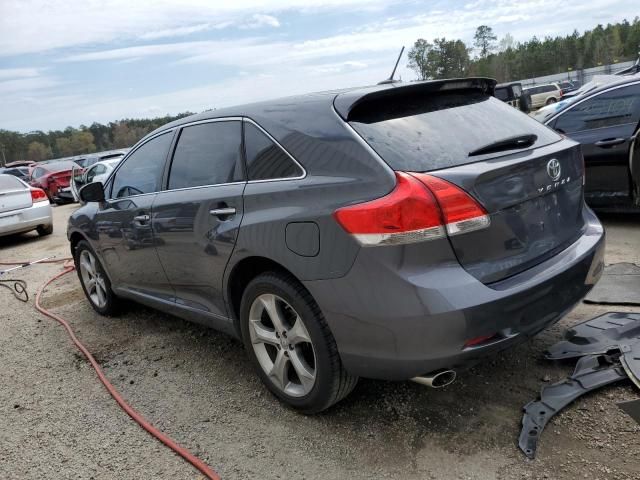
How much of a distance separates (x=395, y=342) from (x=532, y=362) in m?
1.24

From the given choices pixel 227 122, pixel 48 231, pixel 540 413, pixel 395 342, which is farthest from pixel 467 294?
pixel 48 231

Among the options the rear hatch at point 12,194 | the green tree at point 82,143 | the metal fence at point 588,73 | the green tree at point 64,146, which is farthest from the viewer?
the green tree at point 64,146

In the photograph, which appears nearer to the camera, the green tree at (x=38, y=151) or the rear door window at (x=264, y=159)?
the rear door window at (x=264, y=159)

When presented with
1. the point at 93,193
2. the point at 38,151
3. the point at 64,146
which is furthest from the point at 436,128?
the point at 38,151

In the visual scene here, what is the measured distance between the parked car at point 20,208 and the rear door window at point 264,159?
8.33 m

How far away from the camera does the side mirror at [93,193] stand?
4405 millimetres

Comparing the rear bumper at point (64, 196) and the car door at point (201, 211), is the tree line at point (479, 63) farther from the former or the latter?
the car door at point (201, 211)

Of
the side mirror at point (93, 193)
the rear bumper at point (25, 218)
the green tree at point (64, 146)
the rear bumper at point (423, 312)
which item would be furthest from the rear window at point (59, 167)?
the green tree at point (64, 146)

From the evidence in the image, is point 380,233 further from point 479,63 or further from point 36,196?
point 479,63

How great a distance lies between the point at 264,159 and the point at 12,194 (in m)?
8.65

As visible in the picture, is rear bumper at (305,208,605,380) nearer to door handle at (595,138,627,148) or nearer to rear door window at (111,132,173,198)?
rear door window at (111,132,173,198)

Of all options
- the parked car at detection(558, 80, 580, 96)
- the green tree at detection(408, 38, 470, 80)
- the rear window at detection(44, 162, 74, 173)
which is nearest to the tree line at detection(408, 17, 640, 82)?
the green tree at detection(408, 38, 470, 80)

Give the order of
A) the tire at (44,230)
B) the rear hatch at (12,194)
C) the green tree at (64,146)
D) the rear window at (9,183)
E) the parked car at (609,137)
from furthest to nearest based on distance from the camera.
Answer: the green tree at (64,146), the tire at (44,230), the rear window at (9,183), the rear hatch at (12,194), the parked car at (609,137)

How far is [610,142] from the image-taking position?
5719 mm
